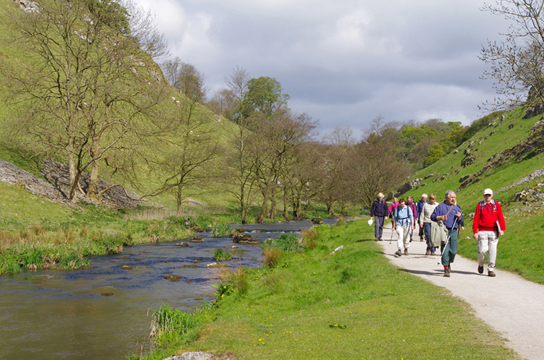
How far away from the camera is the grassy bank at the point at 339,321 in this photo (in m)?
6.18

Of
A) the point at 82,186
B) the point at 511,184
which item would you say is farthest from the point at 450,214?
the point at 82,186

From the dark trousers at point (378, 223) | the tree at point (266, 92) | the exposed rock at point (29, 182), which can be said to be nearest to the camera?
the dark trousers at point (378, 223)

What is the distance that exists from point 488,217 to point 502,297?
10.7 ft

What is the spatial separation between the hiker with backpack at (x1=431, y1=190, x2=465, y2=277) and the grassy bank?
1.12 m

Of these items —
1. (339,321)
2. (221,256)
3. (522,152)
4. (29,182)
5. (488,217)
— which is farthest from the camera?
(522,152)

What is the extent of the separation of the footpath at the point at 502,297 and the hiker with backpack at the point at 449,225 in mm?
488

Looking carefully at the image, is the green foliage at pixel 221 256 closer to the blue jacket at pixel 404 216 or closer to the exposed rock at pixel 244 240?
the exposed rock at pixel 244 240

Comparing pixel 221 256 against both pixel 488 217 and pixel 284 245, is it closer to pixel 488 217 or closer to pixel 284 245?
pixel 284 245

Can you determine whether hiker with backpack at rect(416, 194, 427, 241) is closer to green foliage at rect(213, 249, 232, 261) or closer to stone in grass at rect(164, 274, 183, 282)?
green foliage at rect(213, 249, 232, 261)

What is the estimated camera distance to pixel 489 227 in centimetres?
1131

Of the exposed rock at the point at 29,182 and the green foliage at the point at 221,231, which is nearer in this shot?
the exposed rock at the point at 29,182

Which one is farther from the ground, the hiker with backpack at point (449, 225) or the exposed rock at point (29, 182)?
the exposed rock at point (29, 182)

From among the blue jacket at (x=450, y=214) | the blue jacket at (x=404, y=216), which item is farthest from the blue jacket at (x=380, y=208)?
the blue jacket at (x=450, y=214)

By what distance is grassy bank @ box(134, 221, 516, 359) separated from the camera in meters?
6.18
